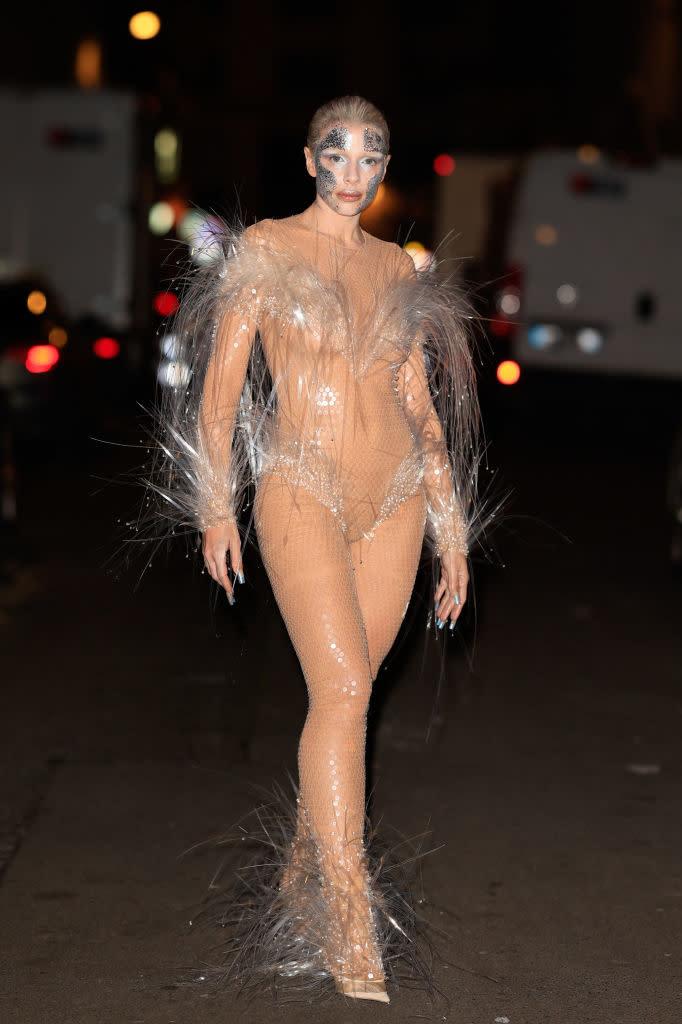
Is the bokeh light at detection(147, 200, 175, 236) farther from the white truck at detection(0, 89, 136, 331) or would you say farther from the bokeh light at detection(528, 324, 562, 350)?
the bokeh light at detection(528, 324, 562, 350)

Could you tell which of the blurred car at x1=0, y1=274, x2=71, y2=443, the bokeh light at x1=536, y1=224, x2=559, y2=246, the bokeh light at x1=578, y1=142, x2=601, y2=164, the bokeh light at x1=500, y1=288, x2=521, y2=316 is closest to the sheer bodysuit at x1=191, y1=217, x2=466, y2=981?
the blurred car at x1=0, y1=274, x2=71, y2=443

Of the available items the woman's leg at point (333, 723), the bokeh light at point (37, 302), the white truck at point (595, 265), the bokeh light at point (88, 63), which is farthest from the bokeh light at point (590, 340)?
the bokeh light at point (88, 63)

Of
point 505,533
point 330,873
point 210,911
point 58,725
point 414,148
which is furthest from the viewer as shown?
point 414,148

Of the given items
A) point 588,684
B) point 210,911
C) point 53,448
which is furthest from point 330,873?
point 53,448

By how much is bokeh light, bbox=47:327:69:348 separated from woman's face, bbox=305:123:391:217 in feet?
31.9

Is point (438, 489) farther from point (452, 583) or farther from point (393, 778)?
point (393, 778)

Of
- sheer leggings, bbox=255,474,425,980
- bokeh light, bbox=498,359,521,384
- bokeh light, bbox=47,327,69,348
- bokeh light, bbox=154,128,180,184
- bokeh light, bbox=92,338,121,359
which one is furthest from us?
bokeh light, bbox=154,128,180,184

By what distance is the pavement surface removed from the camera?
3.69 m

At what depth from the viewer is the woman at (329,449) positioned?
341 centimetres

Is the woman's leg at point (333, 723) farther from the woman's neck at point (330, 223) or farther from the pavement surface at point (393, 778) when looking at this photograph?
the woman's neck at point (330, 223)

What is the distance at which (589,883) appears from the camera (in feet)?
14.5

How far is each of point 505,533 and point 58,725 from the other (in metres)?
5.69

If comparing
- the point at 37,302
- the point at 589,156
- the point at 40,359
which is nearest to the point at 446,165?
the point at 589,156

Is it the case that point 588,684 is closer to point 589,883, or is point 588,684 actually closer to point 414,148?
point 589,883
